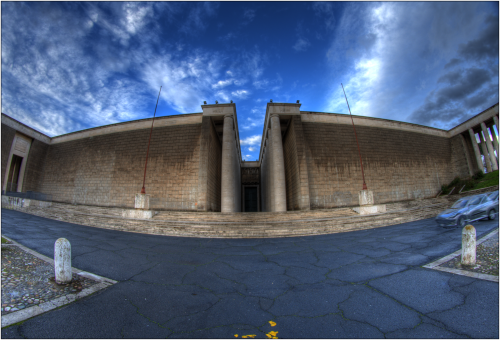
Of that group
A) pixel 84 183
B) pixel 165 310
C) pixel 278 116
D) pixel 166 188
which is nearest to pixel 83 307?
pixel 165 310

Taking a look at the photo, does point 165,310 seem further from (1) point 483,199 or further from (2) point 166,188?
(2) point 166,188

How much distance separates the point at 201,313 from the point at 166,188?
15.1m

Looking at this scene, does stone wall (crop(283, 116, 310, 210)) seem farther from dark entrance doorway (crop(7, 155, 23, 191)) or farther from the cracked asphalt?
dark entrance doorway (crop(7, 155, 23, 191))

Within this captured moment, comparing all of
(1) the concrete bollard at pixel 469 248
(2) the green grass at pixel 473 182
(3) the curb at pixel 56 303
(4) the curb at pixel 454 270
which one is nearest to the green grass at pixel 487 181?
(2) the green grass at pixel 473 182

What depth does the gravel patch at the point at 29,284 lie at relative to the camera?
234 centimetres

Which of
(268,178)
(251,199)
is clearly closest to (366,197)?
(268,178)

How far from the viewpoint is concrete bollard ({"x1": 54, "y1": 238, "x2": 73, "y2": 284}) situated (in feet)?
9.38

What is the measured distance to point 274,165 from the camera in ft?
53.3

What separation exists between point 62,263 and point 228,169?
13.3 meters

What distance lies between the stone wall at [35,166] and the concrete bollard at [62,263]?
26.5m

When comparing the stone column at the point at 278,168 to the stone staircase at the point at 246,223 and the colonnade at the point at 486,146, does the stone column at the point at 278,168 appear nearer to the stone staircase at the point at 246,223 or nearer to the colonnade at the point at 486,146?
the stone staircase at the point at 246,223

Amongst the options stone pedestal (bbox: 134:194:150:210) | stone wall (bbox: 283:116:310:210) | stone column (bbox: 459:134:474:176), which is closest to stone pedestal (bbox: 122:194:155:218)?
stone pedestal (bbox: 134:194:150:210)

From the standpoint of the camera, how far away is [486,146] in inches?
804

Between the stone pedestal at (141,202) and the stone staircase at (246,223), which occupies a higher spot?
the stone pedestal at (141,202)
